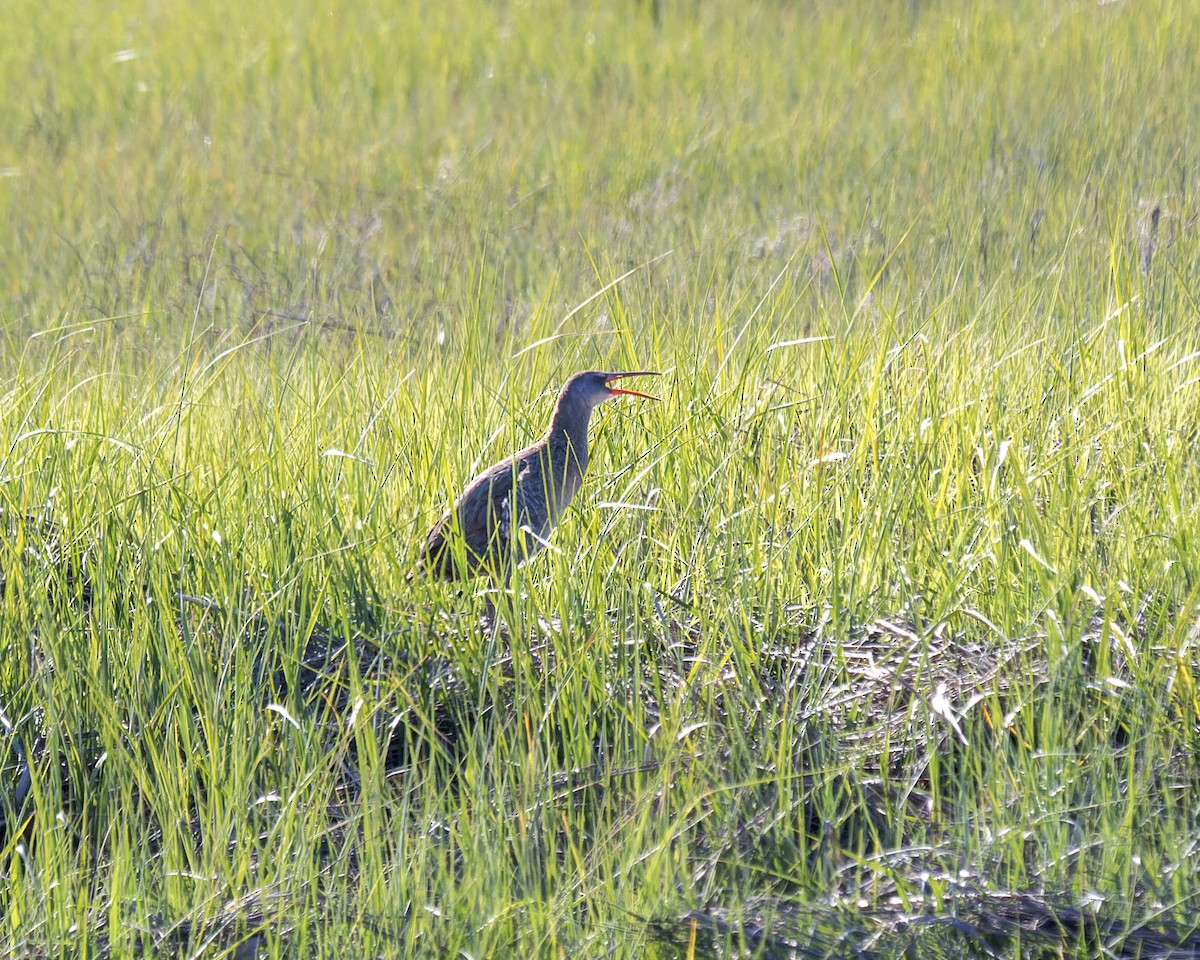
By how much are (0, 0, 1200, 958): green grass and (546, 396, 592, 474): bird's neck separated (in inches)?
4.0

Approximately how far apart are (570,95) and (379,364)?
3.94m

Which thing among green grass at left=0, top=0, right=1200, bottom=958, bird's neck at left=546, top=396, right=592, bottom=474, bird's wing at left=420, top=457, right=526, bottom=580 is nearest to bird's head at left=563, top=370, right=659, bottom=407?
bird's neck at left=546, top=396, right=592, bottom=474

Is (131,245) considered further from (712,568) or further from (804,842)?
(804,842)

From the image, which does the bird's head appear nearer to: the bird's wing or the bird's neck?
the bird's neck

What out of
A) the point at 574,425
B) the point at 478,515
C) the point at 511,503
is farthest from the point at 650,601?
the point at 574,425

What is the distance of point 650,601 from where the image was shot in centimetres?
310

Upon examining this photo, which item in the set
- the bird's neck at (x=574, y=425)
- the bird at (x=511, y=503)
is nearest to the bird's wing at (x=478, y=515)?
the bird at (x=511, y=503)

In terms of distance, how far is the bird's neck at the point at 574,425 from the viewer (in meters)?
3.80

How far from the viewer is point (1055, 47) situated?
24.4 feet

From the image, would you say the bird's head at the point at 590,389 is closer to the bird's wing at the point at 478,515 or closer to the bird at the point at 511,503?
the bird at the point at 511,503

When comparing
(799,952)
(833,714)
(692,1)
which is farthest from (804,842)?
(692,1)

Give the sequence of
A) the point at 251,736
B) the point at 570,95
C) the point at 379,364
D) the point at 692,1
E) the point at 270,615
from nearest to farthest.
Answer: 1. the point at 251,736
2. the point at 270,615
3. the point at 379,364
4. the point at 570,95
5. the point at 692,1

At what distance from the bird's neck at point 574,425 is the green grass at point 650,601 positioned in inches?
4.0

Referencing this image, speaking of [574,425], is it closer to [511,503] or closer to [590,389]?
[590,389]
